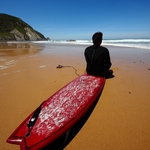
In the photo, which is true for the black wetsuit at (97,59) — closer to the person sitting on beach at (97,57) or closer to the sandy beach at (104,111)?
the person sitting on beach at (97,57)

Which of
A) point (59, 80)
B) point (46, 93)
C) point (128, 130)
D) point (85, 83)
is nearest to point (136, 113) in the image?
point (128, 130)

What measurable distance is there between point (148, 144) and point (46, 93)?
95.3 inches

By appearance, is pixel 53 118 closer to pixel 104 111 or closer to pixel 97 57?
pixel 104 111

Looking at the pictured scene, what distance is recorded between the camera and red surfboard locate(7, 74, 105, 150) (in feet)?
4.70

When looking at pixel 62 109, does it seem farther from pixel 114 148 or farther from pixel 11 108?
pixel 11 108

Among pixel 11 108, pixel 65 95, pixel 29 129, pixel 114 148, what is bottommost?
pixel 114 148

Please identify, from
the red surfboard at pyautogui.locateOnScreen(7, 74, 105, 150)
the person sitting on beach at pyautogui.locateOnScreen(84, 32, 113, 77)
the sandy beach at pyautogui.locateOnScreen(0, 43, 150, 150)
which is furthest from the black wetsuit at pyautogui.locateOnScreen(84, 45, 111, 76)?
the red surfboard at pyautogui.locateOnScreen(7, 74, 105, 150)

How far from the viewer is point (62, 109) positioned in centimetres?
188

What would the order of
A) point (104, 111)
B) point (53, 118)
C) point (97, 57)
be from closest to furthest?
point (53, 118), point (104, 111), point (97, 57)

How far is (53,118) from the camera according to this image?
1.71 metres

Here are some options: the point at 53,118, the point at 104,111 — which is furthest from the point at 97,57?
the point at 53,118

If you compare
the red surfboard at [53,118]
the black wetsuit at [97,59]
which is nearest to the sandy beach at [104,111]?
the red surfboard at [53,118]

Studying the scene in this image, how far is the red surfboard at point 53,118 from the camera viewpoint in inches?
56.4

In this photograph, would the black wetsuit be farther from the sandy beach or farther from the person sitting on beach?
the sandy beach
